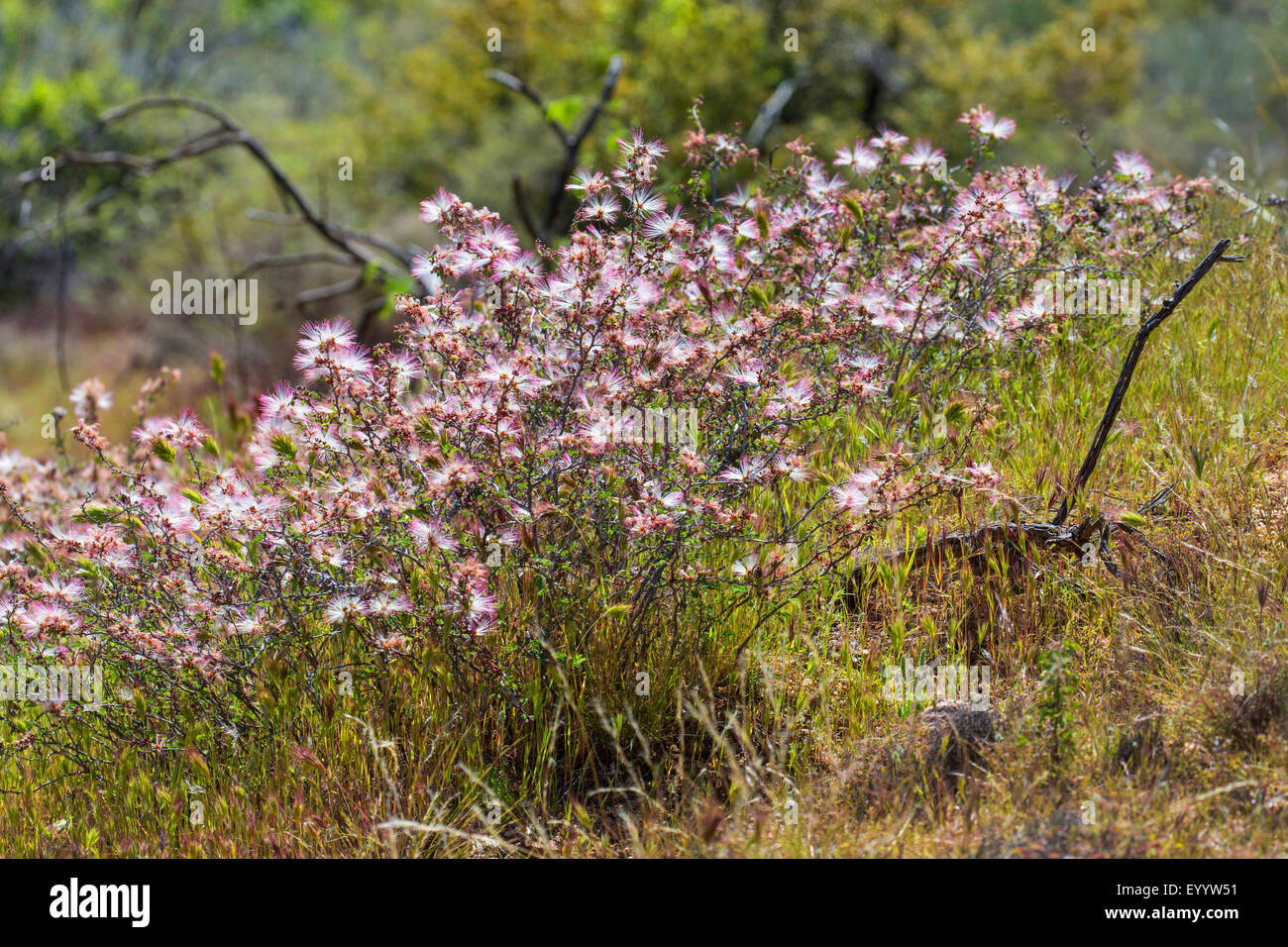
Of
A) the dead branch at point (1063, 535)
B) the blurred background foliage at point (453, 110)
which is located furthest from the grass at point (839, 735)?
the blurred background foliage at point (453, 110)

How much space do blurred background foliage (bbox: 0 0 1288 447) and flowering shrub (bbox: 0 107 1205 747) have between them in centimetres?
449

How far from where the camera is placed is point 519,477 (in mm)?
3260

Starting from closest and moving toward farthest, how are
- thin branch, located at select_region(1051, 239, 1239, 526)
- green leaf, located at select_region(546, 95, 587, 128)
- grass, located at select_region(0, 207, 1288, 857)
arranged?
grass, located at select_region(0, 207, 1288, 857) < thin branch, located at select_region(1051, 239, 1239, 526) < green leaf, located at select_region(546, 95, 587, 128)

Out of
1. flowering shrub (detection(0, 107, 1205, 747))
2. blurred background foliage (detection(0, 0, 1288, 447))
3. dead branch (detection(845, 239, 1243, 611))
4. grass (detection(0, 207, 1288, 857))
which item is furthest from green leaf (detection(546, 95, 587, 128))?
dead branch (detection(845, 239, 1243, 611))

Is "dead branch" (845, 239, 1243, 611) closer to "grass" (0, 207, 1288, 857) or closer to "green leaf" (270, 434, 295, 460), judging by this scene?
"grass" (0, 207, 1288, 857)

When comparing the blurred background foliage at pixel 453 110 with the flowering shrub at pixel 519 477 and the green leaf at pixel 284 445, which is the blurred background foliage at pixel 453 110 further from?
the green leaf at pixel 284 445

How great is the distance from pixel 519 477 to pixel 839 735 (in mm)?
1262

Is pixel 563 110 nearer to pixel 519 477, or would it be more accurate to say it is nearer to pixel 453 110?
pixel 519 477

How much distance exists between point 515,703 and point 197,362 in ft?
47.3

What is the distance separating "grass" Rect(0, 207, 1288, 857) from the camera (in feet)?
9.20

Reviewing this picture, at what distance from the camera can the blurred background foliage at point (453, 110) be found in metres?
13.5

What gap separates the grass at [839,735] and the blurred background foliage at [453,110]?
4958 millimetres

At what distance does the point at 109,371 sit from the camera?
17828mm

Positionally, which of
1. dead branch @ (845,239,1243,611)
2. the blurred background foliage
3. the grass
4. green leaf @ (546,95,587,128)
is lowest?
the grass
